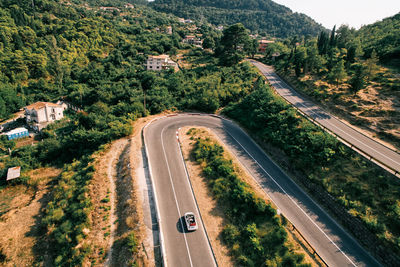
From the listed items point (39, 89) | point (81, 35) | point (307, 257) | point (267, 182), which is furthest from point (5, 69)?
point (307, 257)

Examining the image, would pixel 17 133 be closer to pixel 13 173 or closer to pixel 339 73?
pixel 13 173

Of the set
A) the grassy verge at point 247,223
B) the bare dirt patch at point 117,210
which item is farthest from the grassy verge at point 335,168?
the bare dirt patch at point 117,210

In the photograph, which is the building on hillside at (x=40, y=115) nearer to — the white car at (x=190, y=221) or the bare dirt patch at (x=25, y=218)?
the bare dirt patch at (x=25, y=218)

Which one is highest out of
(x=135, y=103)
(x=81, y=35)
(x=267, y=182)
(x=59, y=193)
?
(x=81, y=35)

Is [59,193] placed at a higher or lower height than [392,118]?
lower

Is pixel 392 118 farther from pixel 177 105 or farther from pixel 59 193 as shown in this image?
pixel 59 193

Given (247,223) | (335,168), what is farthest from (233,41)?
(247,223)
